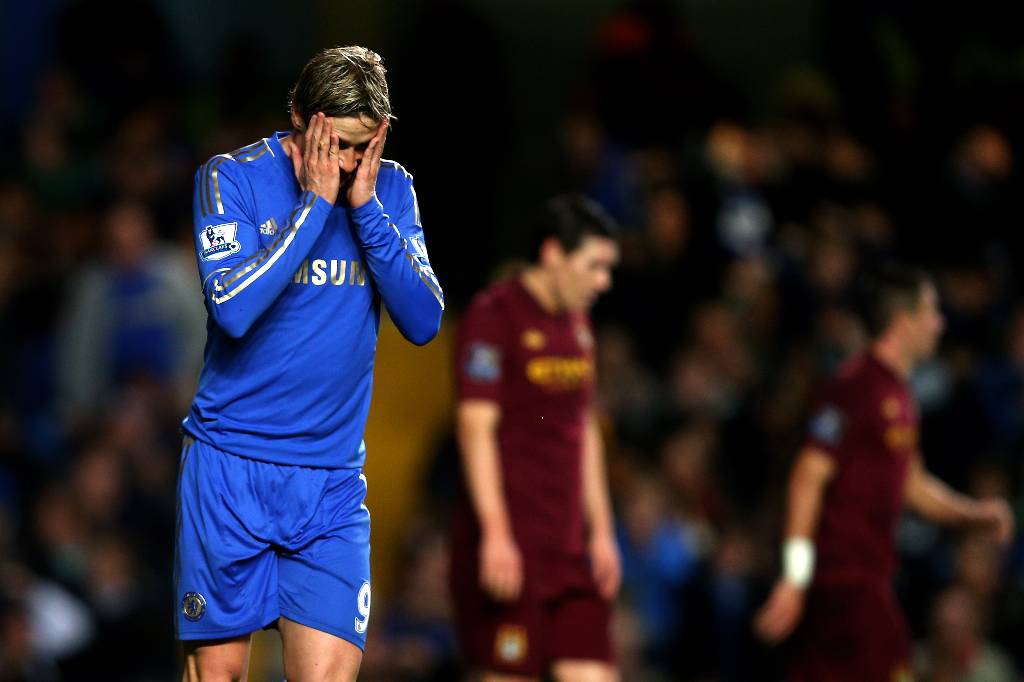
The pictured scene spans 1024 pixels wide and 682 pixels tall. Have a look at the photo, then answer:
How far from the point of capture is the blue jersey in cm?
423

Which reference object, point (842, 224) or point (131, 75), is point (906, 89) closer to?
point (842, 224)

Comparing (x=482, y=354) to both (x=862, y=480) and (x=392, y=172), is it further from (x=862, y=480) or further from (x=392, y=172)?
(x=392, y=172)

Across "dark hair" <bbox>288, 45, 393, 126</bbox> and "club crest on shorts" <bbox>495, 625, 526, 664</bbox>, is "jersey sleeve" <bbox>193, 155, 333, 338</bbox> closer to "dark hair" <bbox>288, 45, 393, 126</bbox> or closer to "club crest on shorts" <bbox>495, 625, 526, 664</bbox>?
"dark hair" <bbox>288, 45, 393, 126</bbox>

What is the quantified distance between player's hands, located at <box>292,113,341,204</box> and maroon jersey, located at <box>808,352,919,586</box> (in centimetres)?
314

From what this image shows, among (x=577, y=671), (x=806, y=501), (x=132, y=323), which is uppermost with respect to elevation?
(x=132, y=323)

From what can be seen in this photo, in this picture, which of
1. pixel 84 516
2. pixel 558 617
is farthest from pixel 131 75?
pixel 558 617

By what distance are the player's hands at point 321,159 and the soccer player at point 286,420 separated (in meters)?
0.05

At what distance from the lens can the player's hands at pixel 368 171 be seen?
4.14 metres

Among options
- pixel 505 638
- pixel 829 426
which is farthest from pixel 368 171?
pixel 829 426

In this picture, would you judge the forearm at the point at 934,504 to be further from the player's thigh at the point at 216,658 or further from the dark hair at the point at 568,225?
the player's thigh at the point at 216,658

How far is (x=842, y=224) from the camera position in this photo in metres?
A: 10.4

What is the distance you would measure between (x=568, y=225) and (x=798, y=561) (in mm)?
1624

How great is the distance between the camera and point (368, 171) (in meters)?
4.16

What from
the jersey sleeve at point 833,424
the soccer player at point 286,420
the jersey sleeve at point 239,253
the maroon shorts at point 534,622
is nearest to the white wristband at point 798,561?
the jersey sleeve at point 833,424
